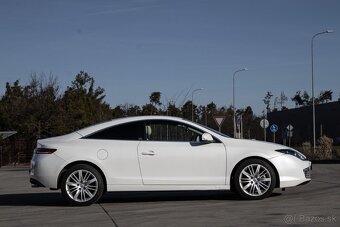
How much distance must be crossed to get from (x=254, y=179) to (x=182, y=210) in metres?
1.58

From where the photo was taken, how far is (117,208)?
9414 millimetres

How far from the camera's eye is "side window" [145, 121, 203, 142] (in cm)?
998

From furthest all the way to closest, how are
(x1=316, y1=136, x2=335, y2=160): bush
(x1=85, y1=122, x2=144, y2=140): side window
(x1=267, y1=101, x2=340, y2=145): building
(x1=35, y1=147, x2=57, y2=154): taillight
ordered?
(x1=267, y1=101, x2=340, y2=145): building
(x1=316, y1=136, x2=335, y2=160): bush
(x1=85, y1=122, x2=144, y2=140): side window
(x1=35, y1=147, x2=57, y2=154): taillight

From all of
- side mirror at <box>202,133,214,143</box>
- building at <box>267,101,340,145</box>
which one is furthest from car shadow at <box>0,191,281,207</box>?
building at <box>267,101,340,145</box>

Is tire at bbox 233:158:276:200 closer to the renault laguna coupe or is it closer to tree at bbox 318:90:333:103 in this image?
the renault laguna coupe

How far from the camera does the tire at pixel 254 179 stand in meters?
9.77

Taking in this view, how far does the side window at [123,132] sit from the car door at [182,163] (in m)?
0.24

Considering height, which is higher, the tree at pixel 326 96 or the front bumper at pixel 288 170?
the tree at pixel 326 96

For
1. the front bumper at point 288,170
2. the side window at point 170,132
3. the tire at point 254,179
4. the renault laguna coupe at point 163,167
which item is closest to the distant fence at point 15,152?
the renault laguna coupe at point 163,167

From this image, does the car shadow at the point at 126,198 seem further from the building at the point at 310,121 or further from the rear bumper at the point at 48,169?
the building at the point at 310,121

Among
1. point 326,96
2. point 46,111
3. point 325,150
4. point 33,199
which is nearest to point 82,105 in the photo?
point 46,111

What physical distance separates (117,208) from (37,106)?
32.7 meters

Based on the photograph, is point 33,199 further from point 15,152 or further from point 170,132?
point 15,152

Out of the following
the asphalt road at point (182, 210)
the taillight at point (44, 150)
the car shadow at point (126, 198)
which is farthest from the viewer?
the car shadow at point (126, 198)
